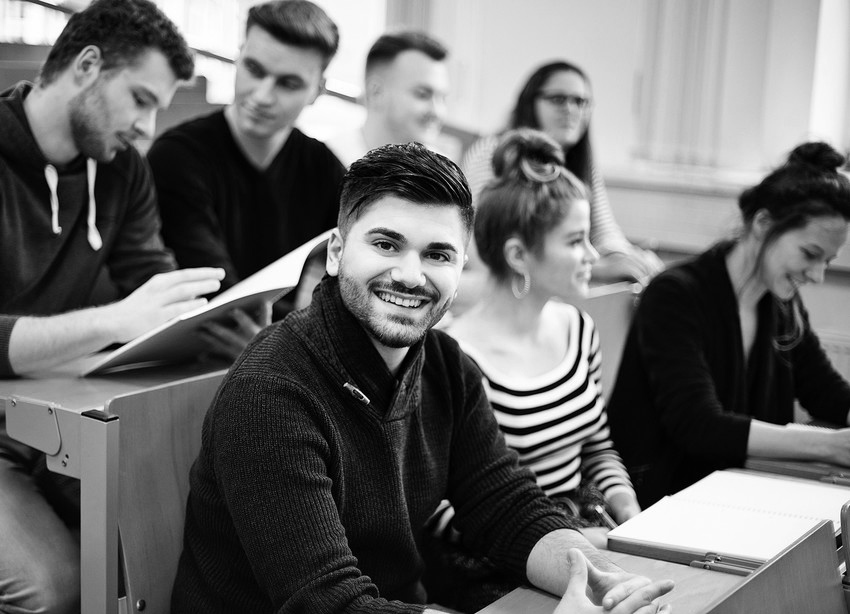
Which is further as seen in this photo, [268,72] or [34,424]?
[268,72]

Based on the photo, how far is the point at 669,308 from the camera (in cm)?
205

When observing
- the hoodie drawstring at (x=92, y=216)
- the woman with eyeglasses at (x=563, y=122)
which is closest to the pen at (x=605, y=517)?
the hoodie drawstring at (x=92, y=216)

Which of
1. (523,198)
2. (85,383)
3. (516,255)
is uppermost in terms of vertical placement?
(523,198)

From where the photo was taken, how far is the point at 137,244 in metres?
2.12

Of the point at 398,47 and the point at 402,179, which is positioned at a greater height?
the point at 398,47

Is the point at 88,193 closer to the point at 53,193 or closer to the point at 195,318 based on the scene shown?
the point at 53,193

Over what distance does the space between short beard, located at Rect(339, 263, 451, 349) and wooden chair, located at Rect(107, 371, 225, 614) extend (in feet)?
1.12

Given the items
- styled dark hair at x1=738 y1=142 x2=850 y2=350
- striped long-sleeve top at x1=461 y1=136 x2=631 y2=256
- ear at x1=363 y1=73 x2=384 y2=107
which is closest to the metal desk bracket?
styled dark hair at x1=738 y1=142 x2=850 y2=350

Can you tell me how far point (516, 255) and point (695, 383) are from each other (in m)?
0.45

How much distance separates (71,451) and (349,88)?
2802 millimetres

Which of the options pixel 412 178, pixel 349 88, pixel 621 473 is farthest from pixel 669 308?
pixel 349 88

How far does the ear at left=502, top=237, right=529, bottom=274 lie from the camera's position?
1863 mm

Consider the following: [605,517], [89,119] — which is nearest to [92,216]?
[89,119]

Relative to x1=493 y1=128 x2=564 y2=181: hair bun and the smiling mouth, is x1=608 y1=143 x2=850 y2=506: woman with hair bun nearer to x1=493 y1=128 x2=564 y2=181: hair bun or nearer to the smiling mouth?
x1=493 y1=128 x2=564 y2=181: hair bun
